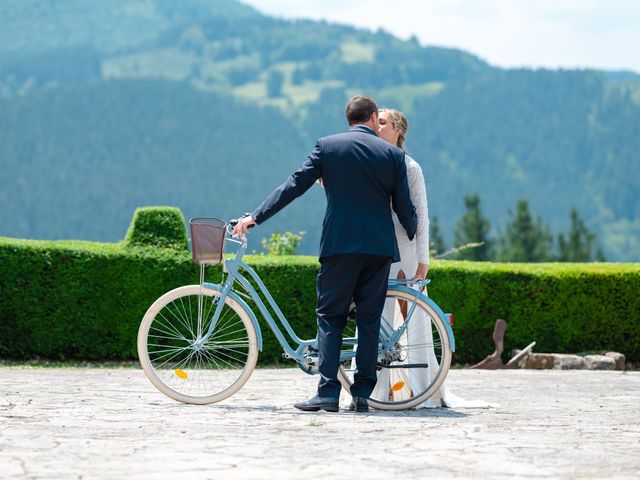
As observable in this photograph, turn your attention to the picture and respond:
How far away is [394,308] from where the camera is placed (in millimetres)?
7000

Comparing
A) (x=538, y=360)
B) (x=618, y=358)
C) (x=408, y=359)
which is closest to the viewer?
(x=408, y=359)

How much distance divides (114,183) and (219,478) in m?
193

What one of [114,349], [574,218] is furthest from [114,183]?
[114,349]

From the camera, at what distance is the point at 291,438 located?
5535 mm

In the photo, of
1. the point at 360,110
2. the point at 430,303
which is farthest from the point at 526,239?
the point at 360,110

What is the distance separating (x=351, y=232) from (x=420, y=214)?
2.36 ft

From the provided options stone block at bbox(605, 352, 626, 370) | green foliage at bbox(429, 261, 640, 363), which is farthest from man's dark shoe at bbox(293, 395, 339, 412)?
stone block at bbox(605, 352, 626, 370)

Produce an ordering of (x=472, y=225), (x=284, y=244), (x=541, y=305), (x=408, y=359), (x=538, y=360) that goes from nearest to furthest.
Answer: (x=408, y=359) → (x=538, y=360) → (x=541, y=305) → (x=284, y=244) → (x=472, y=225)

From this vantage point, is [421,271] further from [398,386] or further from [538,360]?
[538,360]

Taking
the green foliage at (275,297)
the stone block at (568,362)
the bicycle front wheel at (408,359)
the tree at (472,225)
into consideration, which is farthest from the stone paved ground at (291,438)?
the tree at (472,225)

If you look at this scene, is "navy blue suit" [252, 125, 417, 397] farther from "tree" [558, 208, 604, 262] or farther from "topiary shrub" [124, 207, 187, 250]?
"tree" [558, 208, 604, 262]

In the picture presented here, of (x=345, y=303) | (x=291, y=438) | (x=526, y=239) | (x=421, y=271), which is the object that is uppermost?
(x=526, y=239)

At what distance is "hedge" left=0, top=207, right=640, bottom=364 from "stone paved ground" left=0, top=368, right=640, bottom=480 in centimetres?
378

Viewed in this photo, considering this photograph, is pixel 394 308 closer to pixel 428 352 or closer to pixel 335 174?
pixel 428 352
